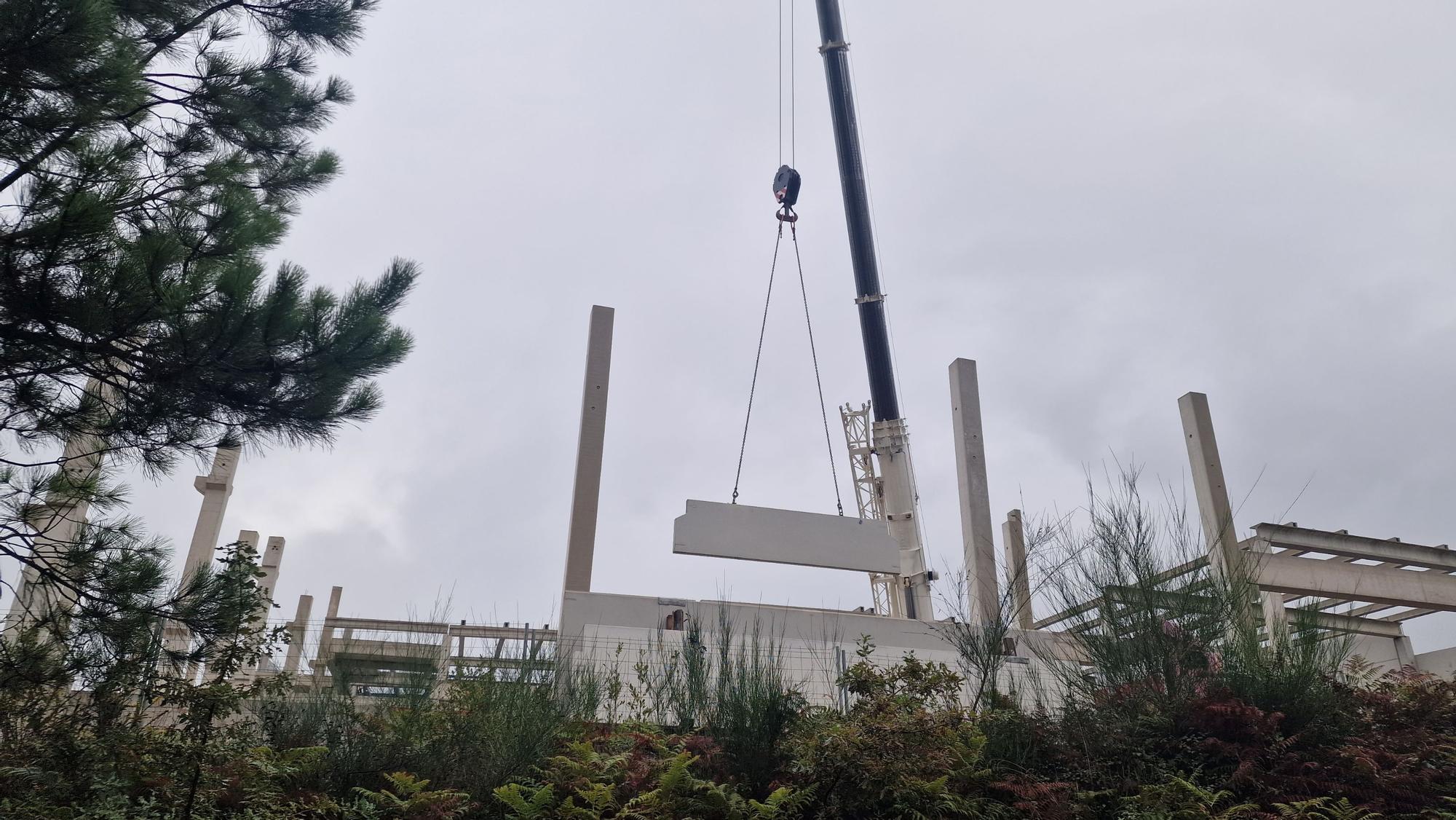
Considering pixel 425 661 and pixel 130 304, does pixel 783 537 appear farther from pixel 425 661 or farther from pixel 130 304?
pixel 130 304

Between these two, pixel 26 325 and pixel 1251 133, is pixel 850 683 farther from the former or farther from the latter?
pixel 1251 133

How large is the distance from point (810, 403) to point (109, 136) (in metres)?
11.8

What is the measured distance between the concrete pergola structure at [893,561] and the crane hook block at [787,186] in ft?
14.2

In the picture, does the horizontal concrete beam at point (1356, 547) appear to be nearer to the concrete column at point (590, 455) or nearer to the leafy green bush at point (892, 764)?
the leafy green bush at point (892, 764)

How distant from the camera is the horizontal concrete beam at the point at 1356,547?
928cm

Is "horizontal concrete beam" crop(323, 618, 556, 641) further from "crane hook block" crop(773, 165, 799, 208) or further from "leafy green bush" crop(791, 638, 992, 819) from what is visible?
"crane hook block" crop(773, 165, 799, 208)

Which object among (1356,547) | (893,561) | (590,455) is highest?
(590,455)

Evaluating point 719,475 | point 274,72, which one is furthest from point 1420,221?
point 274,72

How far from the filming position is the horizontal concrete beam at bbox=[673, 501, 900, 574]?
893cm

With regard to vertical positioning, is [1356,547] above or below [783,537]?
above

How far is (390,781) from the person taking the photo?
16.3 ft

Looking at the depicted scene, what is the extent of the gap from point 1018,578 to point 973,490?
2.07m

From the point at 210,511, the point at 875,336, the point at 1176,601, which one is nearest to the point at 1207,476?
the point at 1176,601

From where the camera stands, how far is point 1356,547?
954 cm
